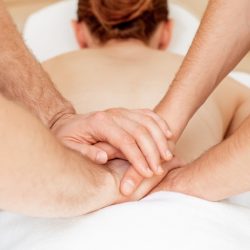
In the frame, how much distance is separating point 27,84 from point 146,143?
1.56 feet

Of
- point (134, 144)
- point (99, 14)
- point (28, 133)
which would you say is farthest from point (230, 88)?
point (28, 133)

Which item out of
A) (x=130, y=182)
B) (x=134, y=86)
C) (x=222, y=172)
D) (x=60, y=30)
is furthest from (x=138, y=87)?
(x=60, y=30)

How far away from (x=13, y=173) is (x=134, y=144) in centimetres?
54

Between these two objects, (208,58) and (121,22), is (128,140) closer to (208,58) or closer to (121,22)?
(208,58)

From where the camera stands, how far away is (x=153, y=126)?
1.56 metres

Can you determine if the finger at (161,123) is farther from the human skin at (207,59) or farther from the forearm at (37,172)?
the forearm at (37,172)

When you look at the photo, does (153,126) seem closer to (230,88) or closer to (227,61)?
(227,61)

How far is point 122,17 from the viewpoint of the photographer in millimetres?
2254

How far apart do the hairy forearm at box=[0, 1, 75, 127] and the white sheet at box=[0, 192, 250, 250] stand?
1.45 ft

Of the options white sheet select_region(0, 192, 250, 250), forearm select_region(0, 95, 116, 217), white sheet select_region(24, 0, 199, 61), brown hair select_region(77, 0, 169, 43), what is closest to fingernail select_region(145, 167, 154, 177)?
white sheet select_region(0, 192, 250, 250)

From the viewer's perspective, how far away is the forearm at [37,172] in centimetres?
103

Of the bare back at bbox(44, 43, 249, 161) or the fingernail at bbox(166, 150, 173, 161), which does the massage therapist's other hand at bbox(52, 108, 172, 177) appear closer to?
the fingernail at bbox(166, 150, 173, 161)

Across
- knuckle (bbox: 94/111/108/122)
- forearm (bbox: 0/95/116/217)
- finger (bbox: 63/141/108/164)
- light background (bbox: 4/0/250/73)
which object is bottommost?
light background (bbox: 4/0/250/73)

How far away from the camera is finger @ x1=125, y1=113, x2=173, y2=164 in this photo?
1532mm
